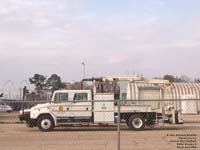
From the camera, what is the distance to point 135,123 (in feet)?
90.3

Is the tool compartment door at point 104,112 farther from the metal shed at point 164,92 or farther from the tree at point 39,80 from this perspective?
the tree at point 39,80

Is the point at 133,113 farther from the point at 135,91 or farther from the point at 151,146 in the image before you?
the point at 135,91

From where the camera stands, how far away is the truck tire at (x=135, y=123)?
90.0 ft

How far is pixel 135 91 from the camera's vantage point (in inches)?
1977

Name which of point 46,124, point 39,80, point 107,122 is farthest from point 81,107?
point 39,80

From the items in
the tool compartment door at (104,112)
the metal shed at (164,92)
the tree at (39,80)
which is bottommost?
the tool compartment door at (104,112)

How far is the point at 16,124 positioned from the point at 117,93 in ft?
25.4

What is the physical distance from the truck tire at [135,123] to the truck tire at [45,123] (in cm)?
420

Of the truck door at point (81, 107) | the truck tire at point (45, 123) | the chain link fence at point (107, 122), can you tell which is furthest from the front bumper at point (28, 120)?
the truck door at point (81, 107)

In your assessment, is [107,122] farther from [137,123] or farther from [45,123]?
[45,123]

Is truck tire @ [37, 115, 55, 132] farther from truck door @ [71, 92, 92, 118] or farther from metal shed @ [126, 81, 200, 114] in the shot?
metal shed @ [126, 81, 200, 114]

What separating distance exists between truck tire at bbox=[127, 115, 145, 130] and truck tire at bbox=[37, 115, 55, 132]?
420cm

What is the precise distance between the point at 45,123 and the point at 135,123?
489 cm

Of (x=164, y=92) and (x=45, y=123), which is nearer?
(x=45, y=123)
